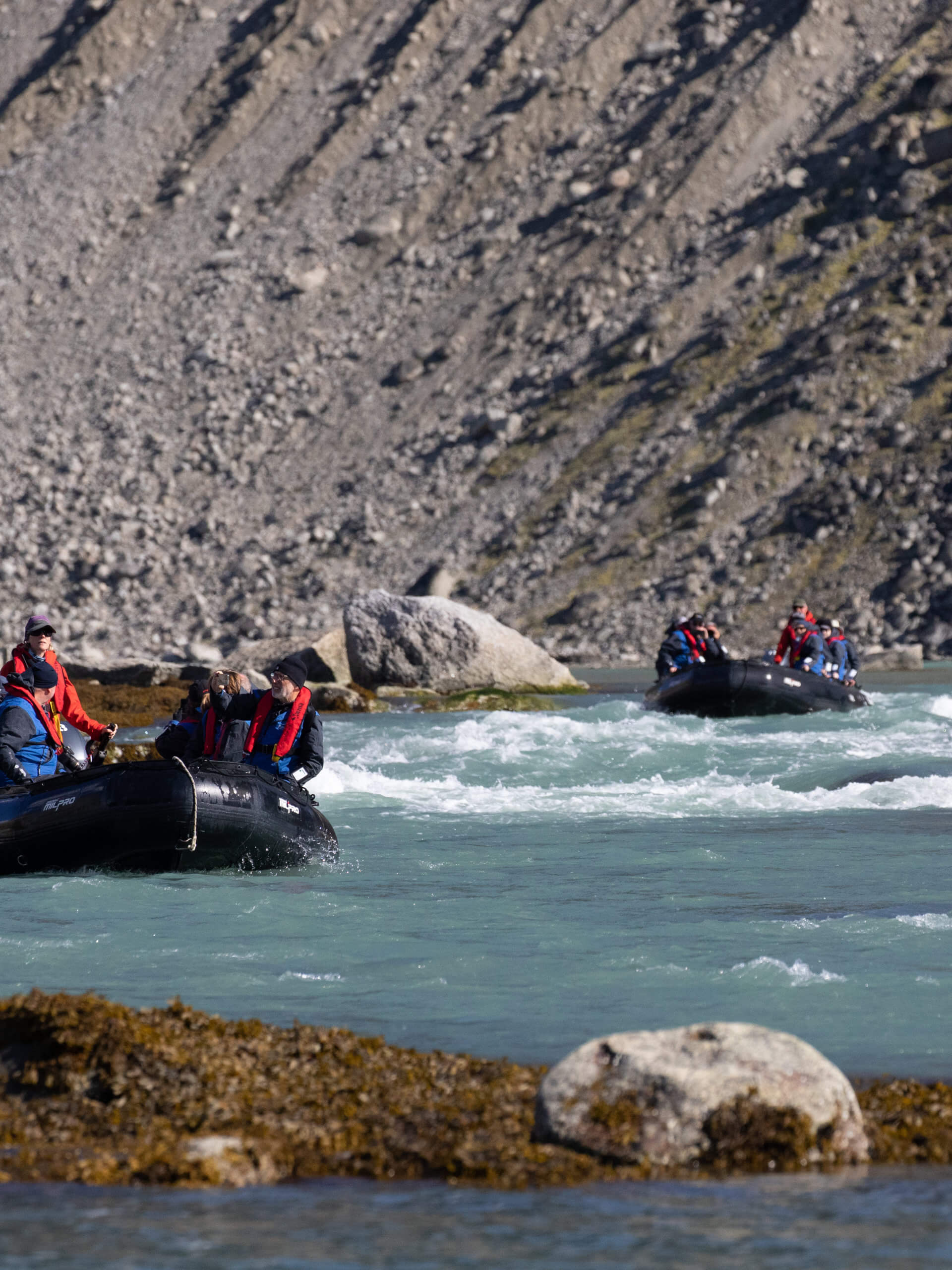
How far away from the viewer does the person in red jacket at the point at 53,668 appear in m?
13.4

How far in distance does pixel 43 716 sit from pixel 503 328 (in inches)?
1968

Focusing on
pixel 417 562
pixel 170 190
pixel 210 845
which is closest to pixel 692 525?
pixel 417 562

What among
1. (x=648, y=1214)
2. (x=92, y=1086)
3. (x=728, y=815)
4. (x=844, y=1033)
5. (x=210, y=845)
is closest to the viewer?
(x=648, y=1214)

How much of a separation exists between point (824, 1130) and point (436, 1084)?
1.66 metres

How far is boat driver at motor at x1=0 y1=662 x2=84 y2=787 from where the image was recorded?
13.1 m

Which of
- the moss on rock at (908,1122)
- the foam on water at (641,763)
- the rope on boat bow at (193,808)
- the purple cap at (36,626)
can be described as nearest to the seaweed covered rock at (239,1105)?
the moss on rock at (908,1122)

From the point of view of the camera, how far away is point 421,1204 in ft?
19.5

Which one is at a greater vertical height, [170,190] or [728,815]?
[170,190]

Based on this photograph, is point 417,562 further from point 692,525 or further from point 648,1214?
point 648,1214

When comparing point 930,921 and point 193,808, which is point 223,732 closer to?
point 193,808

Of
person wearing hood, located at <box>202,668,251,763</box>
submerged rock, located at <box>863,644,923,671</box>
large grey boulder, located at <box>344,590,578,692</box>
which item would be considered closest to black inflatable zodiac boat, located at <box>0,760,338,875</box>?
person wearing hood, located at <box>202,668,251,763</box>

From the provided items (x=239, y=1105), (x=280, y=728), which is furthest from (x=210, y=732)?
(x=239, y=1105)

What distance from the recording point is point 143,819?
12.8m

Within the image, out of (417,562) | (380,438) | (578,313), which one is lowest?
(417,562)
